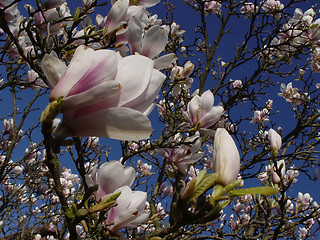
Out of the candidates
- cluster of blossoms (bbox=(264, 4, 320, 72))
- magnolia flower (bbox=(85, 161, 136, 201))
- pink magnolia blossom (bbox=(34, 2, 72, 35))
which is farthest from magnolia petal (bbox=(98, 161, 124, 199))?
cluster of blossoms (bbox=(264, 4, 320, 72))

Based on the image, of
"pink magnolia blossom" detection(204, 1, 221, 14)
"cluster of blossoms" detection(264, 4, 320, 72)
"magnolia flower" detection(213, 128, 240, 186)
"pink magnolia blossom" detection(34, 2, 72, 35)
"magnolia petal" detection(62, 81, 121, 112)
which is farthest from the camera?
"pink magnolia blossom" detection(204, 1, 221, 14)

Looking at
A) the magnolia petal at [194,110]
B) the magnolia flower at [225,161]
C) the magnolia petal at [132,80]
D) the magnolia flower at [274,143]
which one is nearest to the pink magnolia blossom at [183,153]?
the magnolia petal at [194,110]

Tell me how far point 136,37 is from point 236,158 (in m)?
0.63

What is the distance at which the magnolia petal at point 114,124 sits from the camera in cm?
54

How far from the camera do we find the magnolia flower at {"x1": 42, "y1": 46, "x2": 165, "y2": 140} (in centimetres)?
53

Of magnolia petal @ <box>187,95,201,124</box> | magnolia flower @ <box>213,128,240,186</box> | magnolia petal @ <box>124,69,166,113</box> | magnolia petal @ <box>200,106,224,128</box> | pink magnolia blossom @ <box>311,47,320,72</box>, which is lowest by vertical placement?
magnolia flower @ <box>213,128,240,186</box>

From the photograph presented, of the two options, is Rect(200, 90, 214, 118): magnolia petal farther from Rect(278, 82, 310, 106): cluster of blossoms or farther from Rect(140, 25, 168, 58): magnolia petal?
Rect(278, 82, 310, 106): cluster of blossoms

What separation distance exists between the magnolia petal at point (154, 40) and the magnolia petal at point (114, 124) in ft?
2.05

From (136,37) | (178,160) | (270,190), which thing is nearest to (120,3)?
(136,37)

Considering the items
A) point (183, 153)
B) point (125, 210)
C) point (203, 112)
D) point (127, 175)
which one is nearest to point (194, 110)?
point (203, 112)

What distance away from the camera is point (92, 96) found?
0.52 meters

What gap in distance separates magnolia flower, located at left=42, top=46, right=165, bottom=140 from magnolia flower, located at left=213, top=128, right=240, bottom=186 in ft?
0.69

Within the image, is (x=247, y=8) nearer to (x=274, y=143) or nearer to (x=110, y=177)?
(x=274, y=143)

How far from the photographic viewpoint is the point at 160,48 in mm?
1121
